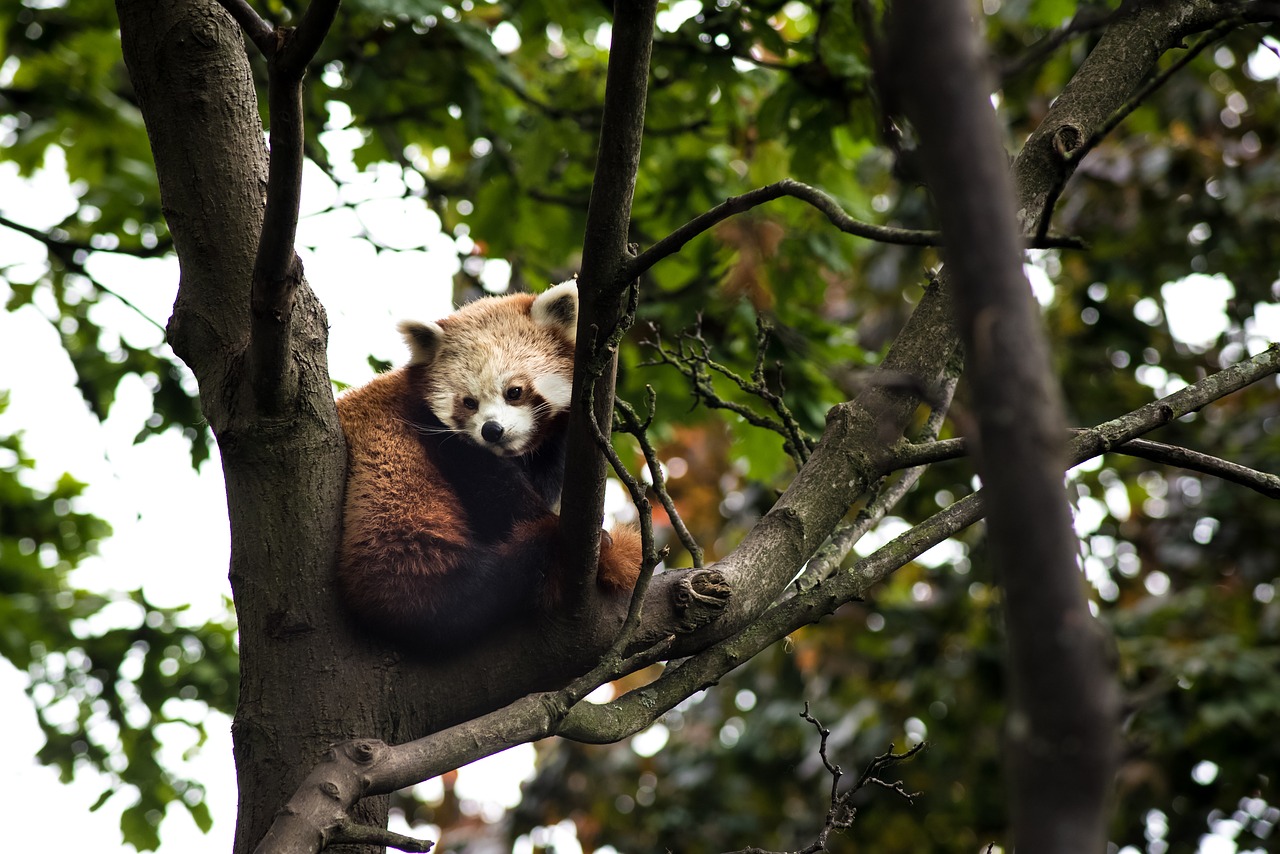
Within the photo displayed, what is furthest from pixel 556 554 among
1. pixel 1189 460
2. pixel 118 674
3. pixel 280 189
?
pixel 118 674

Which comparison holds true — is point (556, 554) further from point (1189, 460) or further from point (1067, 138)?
point (1067, 138)

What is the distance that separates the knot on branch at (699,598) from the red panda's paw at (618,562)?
0.22 meters

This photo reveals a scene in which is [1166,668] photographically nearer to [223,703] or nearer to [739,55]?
[739,55]

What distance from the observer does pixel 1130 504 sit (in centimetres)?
780

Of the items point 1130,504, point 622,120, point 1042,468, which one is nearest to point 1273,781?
point 1130,504

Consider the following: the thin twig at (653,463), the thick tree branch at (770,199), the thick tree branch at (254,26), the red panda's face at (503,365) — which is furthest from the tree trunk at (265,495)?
the red panda's face at (503,365)

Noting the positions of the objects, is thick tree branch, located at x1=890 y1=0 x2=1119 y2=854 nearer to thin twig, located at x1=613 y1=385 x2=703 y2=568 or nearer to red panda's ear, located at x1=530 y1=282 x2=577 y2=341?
thin twig, located at x1=613 y1=385 x2=703 y2=568

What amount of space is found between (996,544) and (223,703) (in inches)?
227

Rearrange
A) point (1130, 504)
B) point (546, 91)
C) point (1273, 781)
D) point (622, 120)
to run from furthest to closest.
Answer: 1. point (1130, 504)
2. point (1273, 781)
3. point (546, 91)
4. point (622, 120)

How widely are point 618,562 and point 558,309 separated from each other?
1669 mm

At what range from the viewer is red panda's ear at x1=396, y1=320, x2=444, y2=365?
4191mm

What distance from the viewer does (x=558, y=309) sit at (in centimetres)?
422

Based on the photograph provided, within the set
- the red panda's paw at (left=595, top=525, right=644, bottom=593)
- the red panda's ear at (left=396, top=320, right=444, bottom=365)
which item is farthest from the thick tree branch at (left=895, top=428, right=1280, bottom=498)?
the red panda's ear at (left=396, top=320, right=444, bottom=365)

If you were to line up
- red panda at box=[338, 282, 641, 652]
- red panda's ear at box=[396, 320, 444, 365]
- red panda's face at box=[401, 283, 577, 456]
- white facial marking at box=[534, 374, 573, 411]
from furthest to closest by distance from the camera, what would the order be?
red panda's ear at box=[396, 320, 444, 365] → white facial marking at box=[534, 374, 573, 411] → red panda's face at box=[401, 283, 577, 456] → red panda at box=[338, 282, 641, 652]
